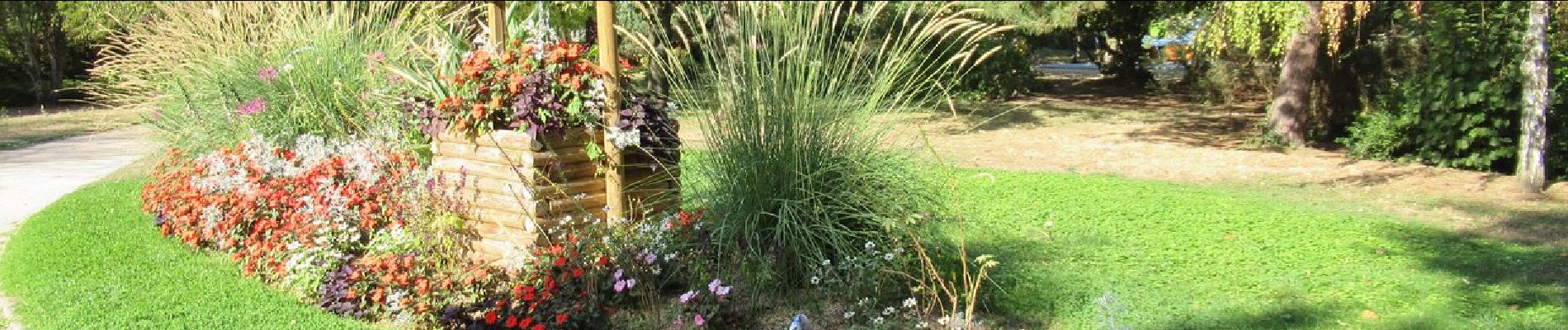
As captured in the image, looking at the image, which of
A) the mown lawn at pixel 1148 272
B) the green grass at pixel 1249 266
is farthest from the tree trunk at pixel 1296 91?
the mown lawn at pixel 1148 272

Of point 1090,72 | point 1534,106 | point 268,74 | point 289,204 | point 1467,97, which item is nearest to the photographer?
point 289,204

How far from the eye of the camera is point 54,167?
10.2 meters

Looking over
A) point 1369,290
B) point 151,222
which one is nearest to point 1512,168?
point 1369,290

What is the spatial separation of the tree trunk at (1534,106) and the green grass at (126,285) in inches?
286

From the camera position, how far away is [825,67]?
4.59 metres

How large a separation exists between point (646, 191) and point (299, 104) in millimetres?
3022

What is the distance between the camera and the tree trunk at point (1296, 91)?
1034 cm

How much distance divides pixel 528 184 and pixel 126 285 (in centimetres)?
197

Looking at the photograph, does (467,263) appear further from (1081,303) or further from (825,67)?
(1081,303)

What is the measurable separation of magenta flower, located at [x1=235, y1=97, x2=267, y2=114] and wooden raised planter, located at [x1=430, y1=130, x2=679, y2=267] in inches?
93.0

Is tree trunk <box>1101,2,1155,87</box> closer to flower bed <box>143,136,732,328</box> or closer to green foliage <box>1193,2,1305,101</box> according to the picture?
green foliage <box>1193,2,1305,101</box>

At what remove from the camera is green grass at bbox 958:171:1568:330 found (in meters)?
4.56

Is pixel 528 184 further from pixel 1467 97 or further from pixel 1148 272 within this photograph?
pixel 1467 97

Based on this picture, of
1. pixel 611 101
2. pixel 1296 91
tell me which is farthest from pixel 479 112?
pixel 1296 91
